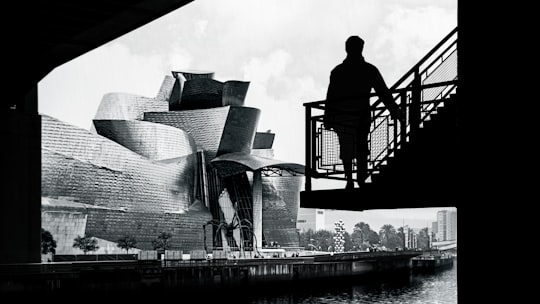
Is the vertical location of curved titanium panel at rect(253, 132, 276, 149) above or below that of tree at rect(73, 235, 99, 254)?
above

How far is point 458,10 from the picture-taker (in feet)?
18.7

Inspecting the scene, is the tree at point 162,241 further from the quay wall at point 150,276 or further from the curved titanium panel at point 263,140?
the quay wall at point 150,276

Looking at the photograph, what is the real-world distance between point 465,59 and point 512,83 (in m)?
0.48

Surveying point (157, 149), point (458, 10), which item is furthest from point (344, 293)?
point (458, 10)

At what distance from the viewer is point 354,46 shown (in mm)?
7867

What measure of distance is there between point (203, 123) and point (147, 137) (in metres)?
9.19

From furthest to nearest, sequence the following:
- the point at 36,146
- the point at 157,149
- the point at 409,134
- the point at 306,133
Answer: the point at 157,149 → the point at 36,146 → the point at 306,133 → the point at 409,134

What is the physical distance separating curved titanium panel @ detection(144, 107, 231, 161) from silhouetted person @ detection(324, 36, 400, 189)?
9933cm

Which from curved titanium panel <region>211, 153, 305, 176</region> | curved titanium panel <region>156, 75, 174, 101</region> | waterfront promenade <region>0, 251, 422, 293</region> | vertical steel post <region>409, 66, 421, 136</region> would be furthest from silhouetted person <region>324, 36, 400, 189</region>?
curved titanium panel <region>156, 75, 174, 101</region>

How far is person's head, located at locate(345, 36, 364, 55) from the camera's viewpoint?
25.6 feet

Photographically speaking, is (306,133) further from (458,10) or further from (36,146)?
(36,146)

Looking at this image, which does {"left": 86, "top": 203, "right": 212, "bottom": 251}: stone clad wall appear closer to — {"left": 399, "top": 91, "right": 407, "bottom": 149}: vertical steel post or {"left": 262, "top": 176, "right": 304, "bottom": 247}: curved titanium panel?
{"left": 262, "top": 176, "right": 304, "bottom": 247}: curved titanium panel

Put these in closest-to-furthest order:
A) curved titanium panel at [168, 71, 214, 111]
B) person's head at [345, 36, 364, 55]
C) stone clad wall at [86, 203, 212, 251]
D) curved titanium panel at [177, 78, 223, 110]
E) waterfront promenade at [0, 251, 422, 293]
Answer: person's head at [345, 36, 364, 55] < waterfront promenade at [0, 251, 422, 293] < stone clad wall at [86, 203, 212, 251] < curved titanium panel at [177, 78, 223, 110] < curved titanium panel at [168, 71, 214, 111]

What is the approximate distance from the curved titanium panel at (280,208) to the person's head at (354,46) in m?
112
